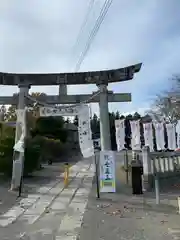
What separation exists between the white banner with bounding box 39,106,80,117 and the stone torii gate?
4.88 feet

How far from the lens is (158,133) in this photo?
14.0m

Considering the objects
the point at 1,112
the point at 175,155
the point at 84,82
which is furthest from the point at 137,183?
the point at 1,112

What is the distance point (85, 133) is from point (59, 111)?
1.53m

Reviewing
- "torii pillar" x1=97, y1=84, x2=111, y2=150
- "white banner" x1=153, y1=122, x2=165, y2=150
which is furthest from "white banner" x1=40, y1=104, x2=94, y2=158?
"white banner" x1=153, y1=122, x2=165, y2=150

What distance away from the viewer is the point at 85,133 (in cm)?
1373

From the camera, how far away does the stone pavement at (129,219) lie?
7336mm

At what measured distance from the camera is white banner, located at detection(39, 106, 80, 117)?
555 inches

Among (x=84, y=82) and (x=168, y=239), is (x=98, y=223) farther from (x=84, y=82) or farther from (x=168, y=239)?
(x=84, y=82)

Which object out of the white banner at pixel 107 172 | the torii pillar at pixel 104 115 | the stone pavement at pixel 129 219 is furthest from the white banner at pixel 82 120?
the stone pavement at pixel 129 219

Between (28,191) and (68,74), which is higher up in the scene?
(68,74)

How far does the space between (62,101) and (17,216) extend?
7978 mm

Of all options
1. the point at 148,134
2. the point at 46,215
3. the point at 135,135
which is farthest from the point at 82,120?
the point at 46,215

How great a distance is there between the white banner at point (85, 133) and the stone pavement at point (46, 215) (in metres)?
1.76

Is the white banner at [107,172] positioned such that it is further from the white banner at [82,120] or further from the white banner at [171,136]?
the white banner at [171,136]
